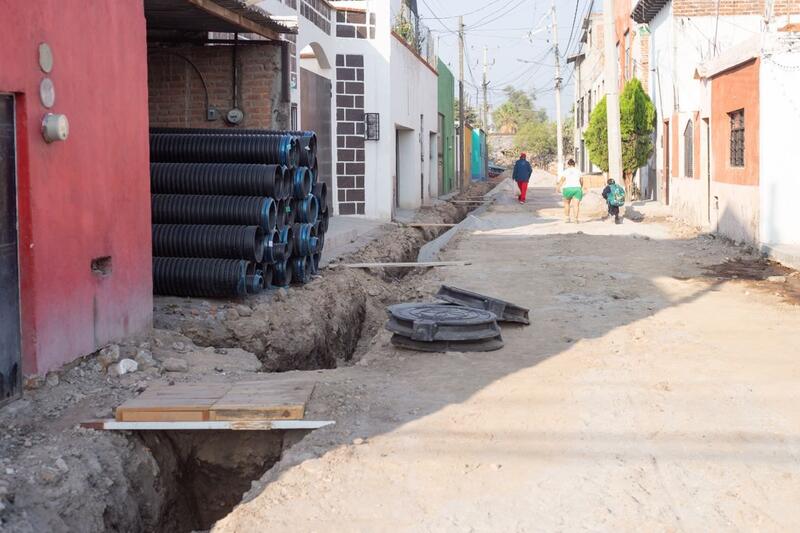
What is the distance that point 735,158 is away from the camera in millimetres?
17188

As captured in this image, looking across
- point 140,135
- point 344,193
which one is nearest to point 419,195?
point 344,193

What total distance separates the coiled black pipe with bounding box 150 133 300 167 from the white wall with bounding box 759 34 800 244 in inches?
326

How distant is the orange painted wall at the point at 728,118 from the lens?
1534 cm

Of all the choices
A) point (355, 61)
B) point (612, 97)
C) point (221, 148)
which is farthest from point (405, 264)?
point (612, 97)

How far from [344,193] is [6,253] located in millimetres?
15035

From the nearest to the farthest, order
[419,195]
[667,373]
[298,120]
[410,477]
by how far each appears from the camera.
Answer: [410,477] → [667,373] → [298,120] → [419,195]

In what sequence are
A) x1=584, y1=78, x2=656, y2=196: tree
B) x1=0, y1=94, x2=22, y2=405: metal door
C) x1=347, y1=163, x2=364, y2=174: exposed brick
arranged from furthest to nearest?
1. x1=584, y1=78, x2=656, y2=196: tree
2. x1=347, y1=163, x2=364, y2=174: exposed brick
3. x1=0, y1=94, x2=22, y2=405: metal door

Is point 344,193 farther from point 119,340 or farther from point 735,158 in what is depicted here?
point 119,340

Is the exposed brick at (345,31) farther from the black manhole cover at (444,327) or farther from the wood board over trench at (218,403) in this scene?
the wood board over trench at (218,403)

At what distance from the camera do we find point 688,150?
74.8 ft

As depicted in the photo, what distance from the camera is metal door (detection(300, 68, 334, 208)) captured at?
1730 cm

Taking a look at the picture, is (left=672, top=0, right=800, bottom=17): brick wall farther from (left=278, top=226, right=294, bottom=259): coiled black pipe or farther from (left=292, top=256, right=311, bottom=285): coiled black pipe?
(left=278, top=226, right=294, bottom=259): coiled black pipe

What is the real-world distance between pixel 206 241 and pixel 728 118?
11664 millimetres

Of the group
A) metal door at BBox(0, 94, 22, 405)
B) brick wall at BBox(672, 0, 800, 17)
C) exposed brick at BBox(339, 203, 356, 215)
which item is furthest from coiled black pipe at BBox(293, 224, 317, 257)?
brick wall at BBox(672, 0, 800, 17)
